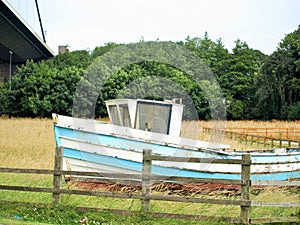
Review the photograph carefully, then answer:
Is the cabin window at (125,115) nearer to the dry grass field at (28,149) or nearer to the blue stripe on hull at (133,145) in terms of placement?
the blue stripe on hull at (133,145)

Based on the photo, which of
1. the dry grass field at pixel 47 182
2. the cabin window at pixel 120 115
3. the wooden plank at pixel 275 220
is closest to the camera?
the wooden plank at pixel 275 220

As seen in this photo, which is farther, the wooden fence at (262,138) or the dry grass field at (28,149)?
the wooden fence at (262,138)

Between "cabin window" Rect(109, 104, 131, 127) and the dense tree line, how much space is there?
4.97m

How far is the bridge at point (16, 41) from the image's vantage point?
1382 inches

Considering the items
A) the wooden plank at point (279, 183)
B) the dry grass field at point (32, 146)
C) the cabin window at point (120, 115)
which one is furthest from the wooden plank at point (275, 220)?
the dry grass field at point (32, 146)

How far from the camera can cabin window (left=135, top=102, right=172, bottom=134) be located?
1159cm

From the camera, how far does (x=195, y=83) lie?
2214 centimetres

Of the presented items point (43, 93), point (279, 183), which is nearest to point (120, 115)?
point (279, 183)

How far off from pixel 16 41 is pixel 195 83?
91.6ft

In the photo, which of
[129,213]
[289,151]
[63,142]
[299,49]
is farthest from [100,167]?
[299,49]

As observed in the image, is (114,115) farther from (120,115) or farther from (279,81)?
(279,81)

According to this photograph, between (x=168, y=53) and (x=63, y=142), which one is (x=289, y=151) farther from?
(x=168, y=53)

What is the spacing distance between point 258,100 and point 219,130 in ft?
104

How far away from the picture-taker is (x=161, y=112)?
1168 cm
